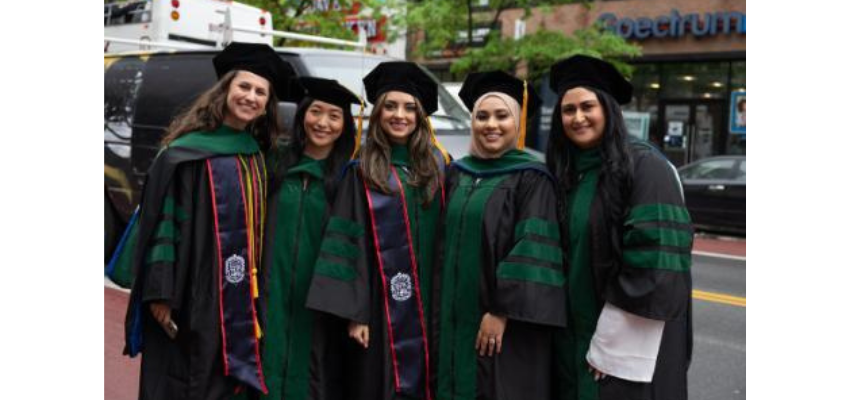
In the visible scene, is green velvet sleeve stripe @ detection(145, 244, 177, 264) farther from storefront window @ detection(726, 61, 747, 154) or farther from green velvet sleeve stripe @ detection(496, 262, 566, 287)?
storefront window @ detection(726, 61, 747, 154)

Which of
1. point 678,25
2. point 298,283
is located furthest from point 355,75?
point 678,25

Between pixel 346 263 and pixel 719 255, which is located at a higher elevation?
pixel 346 263

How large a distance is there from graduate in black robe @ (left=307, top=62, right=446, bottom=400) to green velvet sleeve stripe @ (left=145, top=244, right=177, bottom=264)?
607 millimetres

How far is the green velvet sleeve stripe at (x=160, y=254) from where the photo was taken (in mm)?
3160

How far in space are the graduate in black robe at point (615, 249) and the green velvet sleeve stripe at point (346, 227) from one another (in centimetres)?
87

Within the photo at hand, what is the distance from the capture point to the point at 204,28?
1003cm

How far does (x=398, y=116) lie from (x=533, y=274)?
38.5 inches

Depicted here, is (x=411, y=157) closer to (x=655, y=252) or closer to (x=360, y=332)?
(x=360, y=332)

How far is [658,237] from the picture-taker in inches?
108

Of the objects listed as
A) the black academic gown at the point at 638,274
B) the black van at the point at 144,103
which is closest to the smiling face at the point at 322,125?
the black academic gown at the point at 638,274

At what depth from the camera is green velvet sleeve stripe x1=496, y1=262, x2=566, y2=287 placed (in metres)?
3.01

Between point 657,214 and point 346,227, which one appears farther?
point 346,227

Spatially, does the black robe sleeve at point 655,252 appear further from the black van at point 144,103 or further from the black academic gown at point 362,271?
the black van at point 144,103
